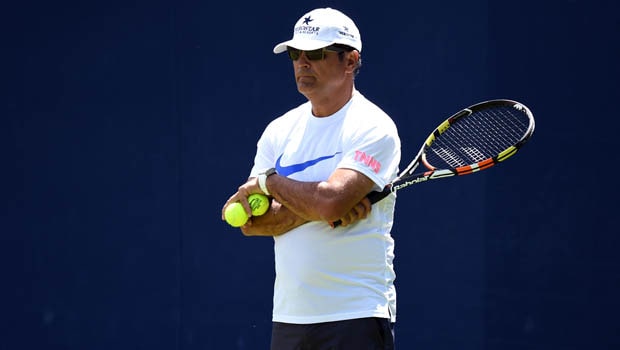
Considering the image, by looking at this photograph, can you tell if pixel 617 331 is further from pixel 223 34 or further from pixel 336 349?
pixel 223 34

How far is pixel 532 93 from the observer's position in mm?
4836

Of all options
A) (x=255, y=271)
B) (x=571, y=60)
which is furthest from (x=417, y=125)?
(x=255, y=271)

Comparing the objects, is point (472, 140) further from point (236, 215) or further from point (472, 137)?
point (236, 215)

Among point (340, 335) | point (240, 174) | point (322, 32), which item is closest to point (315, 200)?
point (340, 335)

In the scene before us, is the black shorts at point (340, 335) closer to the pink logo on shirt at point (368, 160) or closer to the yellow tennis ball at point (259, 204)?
the yellow tennis ball at point (259, 204)

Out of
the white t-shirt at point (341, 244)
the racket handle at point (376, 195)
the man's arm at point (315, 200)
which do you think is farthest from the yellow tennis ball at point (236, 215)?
the racket handle at point (376, 195)

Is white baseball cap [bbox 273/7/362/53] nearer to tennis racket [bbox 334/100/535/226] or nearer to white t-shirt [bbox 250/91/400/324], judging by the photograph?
white t-shirt [bbox 250/91/400/324]

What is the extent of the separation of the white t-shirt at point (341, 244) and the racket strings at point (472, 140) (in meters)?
0.49

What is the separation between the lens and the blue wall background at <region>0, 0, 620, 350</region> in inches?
189

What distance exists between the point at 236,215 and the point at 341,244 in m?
0.39

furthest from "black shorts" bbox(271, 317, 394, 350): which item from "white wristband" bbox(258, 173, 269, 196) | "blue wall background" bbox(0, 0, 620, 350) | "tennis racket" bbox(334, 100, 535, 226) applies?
"blue wall background" bbox(0, 0, 620, 350)

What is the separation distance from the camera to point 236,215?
3.72 metres

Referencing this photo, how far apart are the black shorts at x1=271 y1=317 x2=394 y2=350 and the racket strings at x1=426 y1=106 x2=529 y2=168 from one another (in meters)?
0.81

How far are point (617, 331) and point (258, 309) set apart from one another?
181 cm
